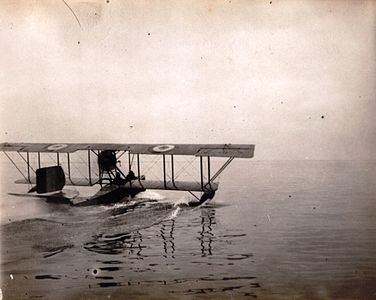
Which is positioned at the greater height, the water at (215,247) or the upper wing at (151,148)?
the upper wing at (151,148)

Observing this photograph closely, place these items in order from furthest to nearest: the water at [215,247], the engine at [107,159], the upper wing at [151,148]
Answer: the engine at [107,159], the upper wing at [151,148], the water at [215,247]

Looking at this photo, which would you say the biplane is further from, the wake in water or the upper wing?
the wake in water

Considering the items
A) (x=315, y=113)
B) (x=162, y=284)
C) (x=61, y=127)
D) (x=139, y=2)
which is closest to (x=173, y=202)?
(x=162, y=284)

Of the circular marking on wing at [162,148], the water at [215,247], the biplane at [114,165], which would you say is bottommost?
the water at [215,247]

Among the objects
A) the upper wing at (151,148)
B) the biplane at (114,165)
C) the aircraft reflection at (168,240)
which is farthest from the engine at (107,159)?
the aircraft reflection at (168,240)

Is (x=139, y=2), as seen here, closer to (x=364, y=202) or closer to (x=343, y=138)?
(x=343, y=138)

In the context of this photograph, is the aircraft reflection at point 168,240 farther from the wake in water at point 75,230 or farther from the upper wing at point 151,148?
the upper wing at point 151,148

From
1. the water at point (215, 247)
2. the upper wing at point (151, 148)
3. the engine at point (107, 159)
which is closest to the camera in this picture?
the water at point (215, 247)

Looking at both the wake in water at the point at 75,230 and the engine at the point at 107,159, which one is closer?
the wake in water at the point at 75,230

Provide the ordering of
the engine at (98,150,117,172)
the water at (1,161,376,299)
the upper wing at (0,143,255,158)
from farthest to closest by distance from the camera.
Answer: the engine at (98,150,117,172) < the upper wing at (0,143,255,158) < the water at (1,161,376,299)

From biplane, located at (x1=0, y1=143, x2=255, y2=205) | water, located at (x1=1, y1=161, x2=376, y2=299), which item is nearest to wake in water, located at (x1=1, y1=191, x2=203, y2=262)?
water, located at (x1=1, y1=161, x2=376, y2=299)
